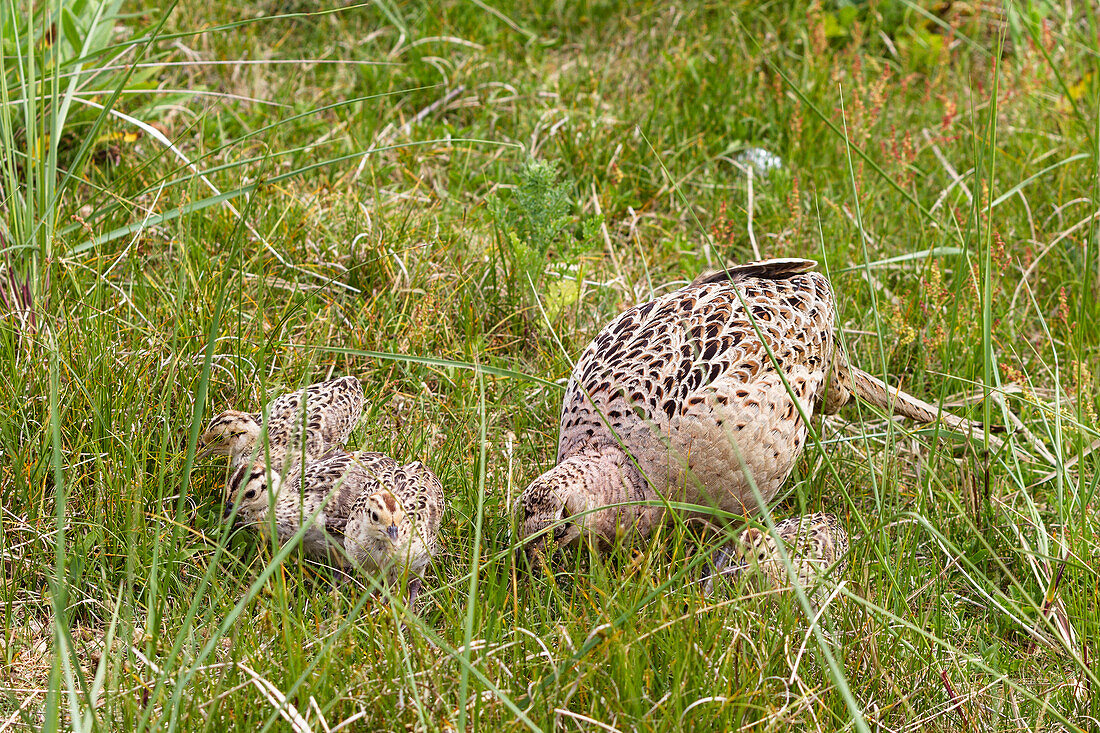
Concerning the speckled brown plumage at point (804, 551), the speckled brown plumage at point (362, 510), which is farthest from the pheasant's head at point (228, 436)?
the speckled brown plumage at point (804, 551)

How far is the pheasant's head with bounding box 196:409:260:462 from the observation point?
342 centimetres

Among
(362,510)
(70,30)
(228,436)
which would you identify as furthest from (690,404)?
(70,30)

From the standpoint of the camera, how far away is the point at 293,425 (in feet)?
11.9

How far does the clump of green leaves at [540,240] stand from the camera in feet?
14.5

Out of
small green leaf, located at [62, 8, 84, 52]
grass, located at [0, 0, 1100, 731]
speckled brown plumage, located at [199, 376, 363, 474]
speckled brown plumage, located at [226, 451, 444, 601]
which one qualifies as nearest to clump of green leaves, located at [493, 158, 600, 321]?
grass, located at [0, 0, 1100, 731]

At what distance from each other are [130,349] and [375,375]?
0.92 metres

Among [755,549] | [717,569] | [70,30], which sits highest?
[70,30]

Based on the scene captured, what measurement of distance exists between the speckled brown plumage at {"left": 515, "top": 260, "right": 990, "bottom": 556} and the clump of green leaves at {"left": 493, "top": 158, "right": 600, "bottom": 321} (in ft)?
2.23

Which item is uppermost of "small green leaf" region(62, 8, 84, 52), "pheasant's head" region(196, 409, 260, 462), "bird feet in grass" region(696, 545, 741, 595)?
"small green leaf" region(62, 8, 84, 52)

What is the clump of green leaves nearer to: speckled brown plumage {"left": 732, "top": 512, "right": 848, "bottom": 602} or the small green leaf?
speckled brown plumage {"left": 732, "top": 512, "right": 848, "bottom": 602}

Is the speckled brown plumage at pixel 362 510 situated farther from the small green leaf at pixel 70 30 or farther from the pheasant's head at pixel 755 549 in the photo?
the small green leaf at pixel 70 30

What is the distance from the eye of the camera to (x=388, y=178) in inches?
207

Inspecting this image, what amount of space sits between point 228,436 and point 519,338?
1409 millimetres

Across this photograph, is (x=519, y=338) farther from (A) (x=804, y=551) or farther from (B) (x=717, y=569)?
(A) (x=804, y=551)
